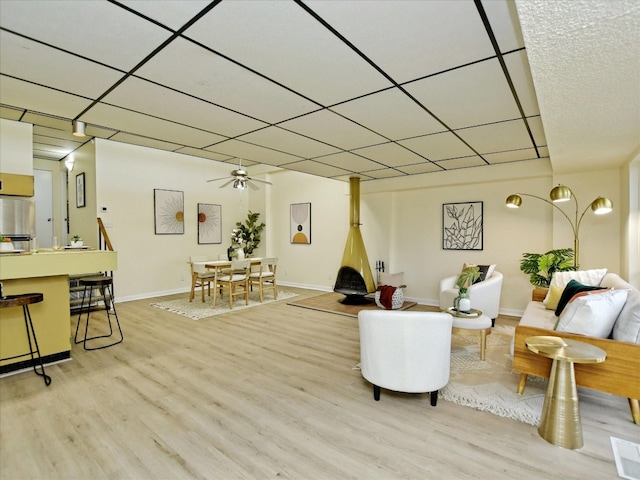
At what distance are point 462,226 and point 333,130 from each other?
11.2ft

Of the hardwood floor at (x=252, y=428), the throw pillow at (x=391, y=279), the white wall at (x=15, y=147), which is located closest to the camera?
the hardwood floor at (x=252, y=428)

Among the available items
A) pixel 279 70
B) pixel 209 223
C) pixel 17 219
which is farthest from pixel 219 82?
pixel 209 223

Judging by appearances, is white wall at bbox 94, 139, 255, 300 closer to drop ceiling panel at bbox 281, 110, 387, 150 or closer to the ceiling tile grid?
the ceiling tile grid

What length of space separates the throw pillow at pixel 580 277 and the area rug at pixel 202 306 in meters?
4.47

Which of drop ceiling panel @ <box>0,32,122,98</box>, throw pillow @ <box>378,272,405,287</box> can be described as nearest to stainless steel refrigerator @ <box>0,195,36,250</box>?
drop ceiling panel @ <box>0,32,122,98</box>

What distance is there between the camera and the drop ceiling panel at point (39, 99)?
8.54 ft

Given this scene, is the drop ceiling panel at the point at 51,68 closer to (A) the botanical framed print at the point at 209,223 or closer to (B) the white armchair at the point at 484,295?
(B) the white armchair at the point at 484,295

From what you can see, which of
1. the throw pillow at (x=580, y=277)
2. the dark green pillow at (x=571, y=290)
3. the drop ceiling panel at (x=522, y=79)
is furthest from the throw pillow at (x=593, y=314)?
the drop ceiling panel at (x=522, y=79)

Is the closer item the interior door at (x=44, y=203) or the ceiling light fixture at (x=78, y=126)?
the ceiling light fixture at (x=78, y=126)

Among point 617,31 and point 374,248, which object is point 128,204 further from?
point 617,31

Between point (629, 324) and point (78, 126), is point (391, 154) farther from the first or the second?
point (78, 126)

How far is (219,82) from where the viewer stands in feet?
8.21

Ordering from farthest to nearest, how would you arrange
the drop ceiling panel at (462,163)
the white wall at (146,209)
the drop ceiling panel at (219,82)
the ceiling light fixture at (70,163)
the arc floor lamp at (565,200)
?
1. the ceiling light fixture at (70,163)
2. the white wall at (146,209)
3. the drop ceiling panel at (462,163)
4. the arc floor lamp at (565,200)
5. the drop ceiling panel at (219,82)

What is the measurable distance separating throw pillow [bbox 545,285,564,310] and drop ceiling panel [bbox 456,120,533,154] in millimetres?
1814
